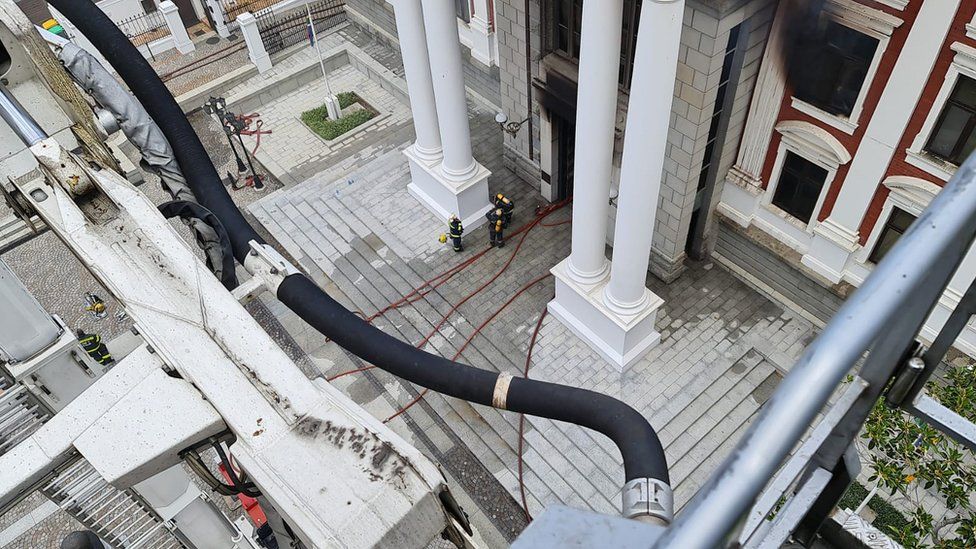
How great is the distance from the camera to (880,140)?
39.2 ft

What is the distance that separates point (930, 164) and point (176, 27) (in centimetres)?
2481

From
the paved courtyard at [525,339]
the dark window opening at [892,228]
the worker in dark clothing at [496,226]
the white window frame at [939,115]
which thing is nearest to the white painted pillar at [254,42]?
the paved courtyard at [525,339]

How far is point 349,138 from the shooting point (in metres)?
21.7

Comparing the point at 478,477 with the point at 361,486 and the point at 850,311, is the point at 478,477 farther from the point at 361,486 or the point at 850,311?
the point at 850,311

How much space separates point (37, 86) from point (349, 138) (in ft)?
39.2

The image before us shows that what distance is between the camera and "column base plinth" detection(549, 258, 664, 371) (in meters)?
14.4

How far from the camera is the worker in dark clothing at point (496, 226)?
56.6 feet

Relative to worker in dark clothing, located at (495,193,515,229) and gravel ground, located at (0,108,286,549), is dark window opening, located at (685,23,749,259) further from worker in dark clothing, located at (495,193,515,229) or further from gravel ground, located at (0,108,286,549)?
gravel ground, located at (0,108,286,549)

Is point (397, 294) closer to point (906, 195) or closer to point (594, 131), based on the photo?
point (594, 131)

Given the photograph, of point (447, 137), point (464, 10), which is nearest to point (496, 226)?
point (447, 137)

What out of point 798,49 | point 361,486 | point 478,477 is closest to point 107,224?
point 361,486

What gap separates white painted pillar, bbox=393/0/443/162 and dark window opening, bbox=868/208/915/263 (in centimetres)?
1031

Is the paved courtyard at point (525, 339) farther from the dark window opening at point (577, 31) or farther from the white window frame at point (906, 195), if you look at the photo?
the dark window opening at point (577, 31)

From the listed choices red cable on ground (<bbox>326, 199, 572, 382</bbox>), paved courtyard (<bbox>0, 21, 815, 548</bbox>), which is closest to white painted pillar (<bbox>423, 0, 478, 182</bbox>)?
paved courtyard (<bbox>0, 21, 815, 548</bbox>)
